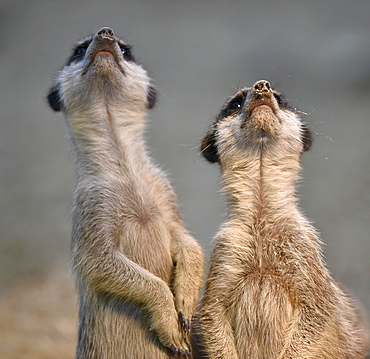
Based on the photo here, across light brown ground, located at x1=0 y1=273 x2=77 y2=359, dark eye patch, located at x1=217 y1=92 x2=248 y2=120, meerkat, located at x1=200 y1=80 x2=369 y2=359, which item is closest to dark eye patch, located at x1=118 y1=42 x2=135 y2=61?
Answer: dark eye patch, located at x1=217 y1=92 x2=248 y2=120

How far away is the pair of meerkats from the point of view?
2377mm

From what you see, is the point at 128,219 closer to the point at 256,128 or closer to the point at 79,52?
the point at 256,128

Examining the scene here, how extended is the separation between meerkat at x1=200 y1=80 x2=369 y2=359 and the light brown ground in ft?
7.91

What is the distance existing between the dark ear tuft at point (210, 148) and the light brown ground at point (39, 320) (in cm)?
224

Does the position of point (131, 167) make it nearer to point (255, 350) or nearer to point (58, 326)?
point (255, 350)

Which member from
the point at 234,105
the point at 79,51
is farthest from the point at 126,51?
the point at 234,105

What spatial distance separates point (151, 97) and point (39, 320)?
2913 mm

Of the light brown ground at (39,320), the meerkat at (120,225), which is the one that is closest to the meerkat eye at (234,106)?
the meerkat at (120,225)

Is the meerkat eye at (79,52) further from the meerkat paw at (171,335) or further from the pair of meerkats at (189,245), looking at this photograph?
the meerkat paw at (171,335)

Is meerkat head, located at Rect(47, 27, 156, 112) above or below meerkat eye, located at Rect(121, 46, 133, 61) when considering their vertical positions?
below

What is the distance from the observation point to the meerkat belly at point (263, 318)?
2.36 meters

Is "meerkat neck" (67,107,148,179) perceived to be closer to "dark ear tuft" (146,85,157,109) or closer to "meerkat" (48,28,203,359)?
"meerkat" (48,28,203,359)

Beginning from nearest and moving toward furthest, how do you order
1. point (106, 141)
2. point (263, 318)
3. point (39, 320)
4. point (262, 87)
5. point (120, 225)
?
1. point (263, 318)
2. point (262, 87)
3. point (120, 225)
4. point (106, 141)
5. point (39, 320)

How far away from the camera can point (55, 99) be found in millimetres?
3285
